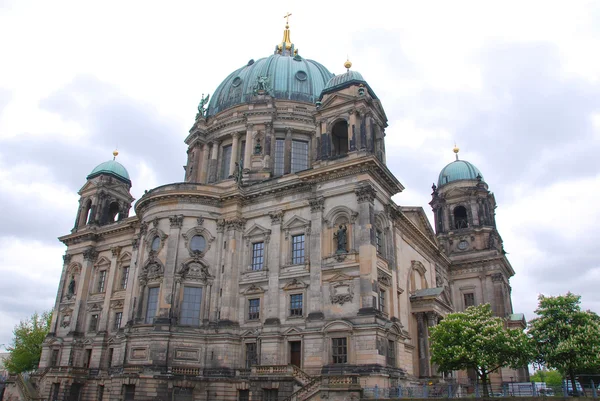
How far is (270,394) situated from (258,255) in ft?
33.1

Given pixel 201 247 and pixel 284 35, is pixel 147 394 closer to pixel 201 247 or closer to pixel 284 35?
pixel 201 247

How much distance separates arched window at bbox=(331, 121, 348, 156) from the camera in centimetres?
3754

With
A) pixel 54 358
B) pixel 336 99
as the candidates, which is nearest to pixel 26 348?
pixel 54 358

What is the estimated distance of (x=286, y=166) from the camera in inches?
1752

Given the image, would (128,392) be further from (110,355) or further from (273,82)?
(273,82)

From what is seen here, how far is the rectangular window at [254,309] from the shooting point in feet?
114

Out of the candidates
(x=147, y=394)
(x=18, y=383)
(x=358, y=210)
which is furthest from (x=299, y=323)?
(x=18, y=383)

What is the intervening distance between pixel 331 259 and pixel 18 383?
34.0 m

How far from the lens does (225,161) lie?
1861 inches

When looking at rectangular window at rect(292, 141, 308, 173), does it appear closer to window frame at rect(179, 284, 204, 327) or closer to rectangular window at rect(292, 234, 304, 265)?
rectangular window at rect(292, 234, 304, 265)

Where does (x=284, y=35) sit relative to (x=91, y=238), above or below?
above

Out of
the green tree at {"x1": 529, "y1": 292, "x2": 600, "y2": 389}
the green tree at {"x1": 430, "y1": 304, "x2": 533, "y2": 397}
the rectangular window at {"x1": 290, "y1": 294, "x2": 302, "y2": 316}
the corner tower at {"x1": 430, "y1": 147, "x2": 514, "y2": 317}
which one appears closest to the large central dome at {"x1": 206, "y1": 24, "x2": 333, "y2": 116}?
the corner tower at {"x1": 430, "y1": 147, "x2": 514, "y2": 317}

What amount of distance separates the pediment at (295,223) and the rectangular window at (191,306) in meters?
7.94

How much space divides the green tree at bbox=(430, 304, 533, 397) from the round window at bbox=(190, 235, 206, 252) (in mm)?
17971
